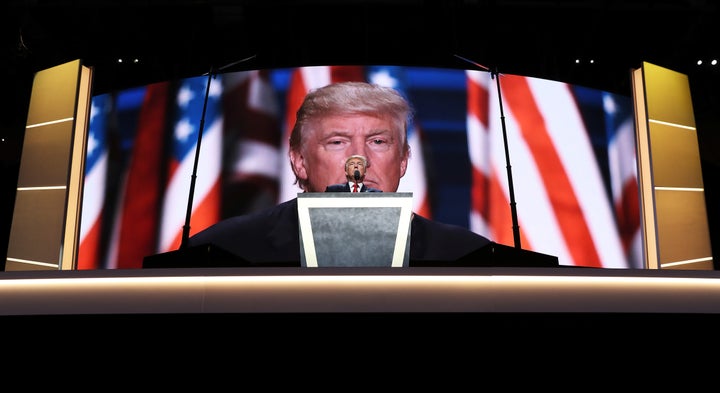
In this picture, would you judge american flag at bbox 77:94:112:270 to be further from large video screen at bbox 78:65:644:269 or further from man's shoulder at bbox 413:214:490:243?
man's shoulder at bbox 413:214:490:243

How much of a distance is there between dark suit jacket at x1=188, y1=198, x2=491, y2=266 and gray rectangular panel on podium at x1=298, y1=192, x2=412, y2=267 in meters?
3.23

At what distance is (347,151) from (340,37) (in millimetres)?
1523

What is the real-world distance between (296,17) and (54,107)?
2352mm

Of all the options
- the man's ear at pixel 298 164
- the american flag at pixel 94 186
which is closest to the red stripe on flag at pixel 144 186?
the american flag at pixel 94 186

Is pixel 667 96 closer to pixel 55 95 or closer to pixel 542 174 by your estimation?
pixel 542 174

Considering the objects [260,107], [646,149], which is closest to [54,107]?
[260,107]

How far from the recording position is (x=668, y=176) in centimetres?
614

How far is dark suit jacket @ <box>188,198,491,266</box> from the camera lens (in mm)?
5875

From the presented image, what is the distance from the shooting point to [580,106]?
6.54 meters

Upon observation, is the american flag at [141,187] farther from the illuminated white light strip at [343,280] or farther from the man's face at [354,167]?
the illuminated white light strip at [343,280]

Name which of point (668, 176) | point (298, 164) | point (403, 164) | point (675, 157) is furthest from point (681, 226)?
point (298, 164)

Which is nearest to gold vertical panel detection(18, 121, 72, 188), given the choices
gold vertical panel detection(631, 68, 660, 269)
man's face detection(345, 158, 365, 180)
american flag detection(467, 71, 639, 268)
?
american flag detection(467, 71, 639, 268)

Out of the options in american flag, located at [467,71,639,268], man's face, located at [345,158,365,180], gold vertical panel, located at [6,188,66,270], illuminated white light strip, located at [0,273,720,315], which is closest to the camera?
illuminated white light strip, located at [0,273,720,315]
